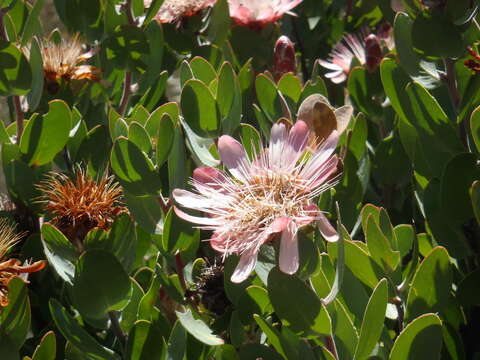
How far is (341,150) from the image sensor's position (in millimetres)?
1171

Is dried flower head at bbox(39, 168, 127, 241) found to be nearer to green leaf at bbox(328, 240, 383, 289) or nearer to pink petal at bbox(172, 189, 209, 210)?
pink petal at bbox(172, 189, 209, 210)

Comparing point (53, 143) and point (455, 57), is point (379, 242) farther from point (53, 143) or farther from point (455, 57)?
point (53, 143)

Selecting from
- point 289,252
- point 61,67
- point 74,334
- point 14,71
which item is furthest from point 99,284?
point 61,67

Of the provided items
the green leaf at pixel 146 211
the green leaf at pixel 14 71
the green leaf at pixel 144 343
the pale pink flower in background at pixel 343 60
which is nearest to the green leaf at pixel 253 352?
the green leaf at pixel 144 343

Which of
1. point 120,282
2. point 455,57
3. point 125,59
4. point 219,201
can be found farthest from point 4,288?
point 455,57

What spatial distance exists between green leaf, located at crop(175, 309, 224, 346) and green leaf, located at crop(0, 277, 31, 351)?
0.18 metres

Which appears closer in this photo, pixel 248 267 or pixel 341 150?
pixel 248 267

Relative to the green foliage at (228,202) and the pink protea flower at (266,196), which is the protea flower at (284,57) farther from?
the pink protea flower at (266,196)

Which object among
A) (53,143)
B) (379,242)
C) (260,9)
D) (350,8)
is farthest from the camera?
(350,8)

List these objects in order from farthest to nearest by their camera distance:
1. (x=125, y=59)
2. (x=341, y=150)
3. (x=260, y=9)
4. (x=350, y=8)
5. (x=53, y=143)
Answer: (x=350, y=8)
(x=260, y=9)
(x=125, y=59)
(x=53, y=143)
(x=341, y=150)

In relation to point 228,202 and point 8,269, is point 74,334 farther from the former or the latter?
point 228,202

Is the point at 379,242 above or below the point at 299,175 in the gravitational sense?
below

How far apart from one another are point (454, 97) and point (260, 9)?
0.57 meters

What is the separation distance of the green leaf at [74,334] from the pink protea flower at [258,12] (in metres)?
0.79
